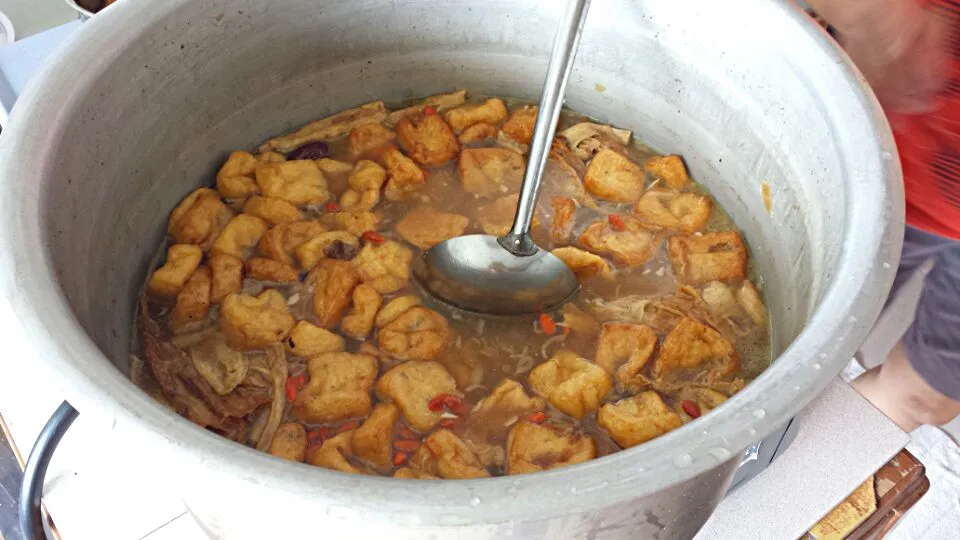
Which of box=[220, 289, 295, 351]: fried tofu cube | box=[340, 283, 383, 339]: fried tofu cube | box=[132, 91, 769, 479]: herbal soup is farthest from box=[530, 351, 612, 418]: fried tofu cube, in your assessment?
box=[220, 289, 295, 351]: fried tofu cube

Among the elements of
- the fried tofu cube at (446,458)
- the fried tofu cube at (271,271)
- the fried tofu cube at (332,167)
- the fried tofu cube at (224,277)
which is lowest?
the fried tofu cube at (446,458)

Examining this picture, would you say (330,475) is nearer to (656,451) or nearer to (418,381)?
(656,451)

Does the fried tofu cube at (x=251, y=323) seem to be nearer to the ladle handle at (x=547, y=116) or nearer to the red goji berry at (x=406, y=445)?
the red goji berry at (x=406, y=445)

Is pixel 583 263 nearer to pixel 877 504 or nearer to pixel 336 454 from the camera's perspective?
pixel 336 454

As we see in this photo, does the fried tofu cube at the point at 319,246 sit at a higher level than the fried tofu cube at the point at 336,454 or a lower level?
higher

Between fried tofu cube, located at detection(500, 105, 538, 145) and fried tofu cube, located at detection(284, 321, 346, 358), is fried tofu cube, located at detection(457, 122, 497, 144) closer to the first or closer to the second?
fried tofu cube, located at detection(500, 105, 538, 145)

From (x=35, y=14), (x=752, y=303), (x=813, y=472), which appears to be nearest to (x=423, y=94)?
(x=752, y=303)

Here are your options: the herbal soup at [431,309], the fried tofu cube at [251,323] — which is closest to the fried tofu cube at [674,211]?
the herbal soup at [431,309]
